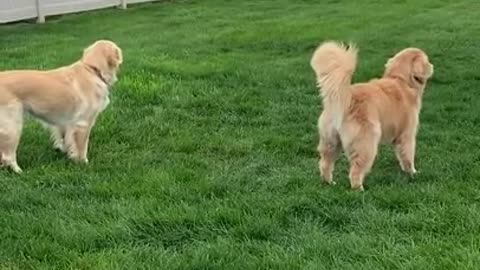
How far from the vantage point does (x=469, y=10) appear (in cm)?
1546

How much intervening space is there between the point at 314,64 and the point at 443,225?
51.0 inches

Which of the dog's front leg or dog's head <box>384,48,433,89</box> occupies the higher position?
dog's head <box>384,48,433,89</box>

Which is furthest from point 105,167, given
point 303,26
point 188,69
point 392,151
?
point 303,26

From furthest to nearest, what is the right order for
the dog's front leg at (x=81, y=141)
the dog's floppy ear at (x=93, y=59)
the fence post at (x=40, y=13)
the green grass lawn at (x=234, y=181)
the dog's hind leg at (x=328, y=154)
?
1. the fence post at (x=40, y=13)
2. the dog's floppy ear at (x=93, y=59)
3. the dog's front leg at (x=81, y=141)
4. the dog's hind leg at (x=328, y=154)
5. the green grass lawn at (x=234, y=181)

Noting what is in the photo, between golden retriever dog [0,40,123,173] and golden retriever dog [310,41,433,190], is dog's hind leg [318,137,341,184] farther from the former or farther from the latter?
golden retriever dog [0,40,123,173]

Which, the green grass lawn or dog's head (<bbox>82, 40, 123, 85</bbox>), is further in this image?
dog's head (<bbox>82, 40, 123, 85</bbox>)

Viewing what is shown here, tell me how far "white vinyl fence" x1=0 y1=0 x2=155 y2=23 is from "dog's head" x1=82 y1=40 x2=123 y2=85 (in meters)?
9.74

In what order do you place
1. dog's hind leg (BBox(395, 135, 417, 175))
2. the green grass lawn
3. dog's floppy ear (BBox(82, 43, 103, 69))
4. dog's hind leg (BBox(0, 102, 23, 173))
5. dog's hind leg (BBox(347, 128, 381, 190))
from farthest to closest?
dog's floppy ear (BBox(82, 43, 103, 69)) → dog's hind leg (BBox(0, 102, 23, 173)) → dog's hind leg (BBox(395, 135, 417, 175)) → dog's hind leg (BBox(347, 128, 381, 190)) → the green grass lawn

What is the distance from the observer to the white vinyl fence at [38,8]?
618 inches

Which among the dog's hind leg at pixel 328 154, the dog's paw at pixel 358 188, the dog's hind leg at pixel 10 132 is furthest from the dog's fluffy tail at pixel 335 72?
the dog's hind leg at pixel 10 132

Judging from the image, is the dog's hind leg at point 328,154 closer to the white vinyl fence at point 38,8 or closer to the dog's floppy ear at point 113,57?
the dog's floppy ear at point 113,57

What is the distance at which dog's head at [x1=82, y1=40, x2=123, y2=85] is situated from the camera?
252 inches

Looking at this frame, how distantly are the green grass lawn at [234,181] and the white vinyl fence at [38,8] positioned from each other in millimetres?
4623

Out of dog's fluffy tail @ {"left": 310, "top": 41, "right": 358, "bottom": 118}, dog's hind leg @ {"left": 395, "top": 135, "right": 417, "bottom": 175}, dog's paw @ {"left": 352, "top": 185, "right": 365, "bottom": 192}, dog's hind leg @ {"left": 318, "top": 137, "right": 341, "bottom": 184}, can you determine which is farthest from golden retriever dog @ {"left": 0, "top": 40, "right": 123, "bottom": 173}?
dog's hind leg @ {"left": 395, "top": 135, "right": 417, "bottom": 175}
